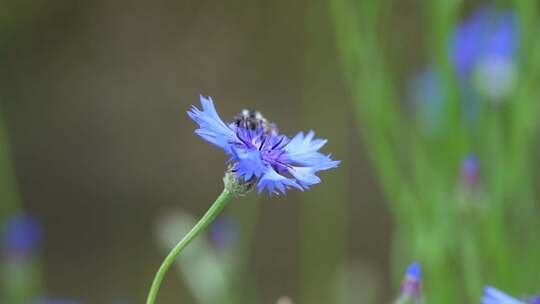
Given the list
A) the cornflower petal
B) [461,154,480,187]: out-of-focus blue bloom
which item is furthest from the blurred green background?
the cornflower petal

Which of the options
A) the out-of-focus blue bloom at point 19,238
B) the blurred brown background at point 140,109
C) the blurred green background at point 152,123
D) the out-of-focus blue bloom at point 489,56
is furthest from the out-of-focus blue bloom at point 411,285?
the blurred brown background at point 140,109

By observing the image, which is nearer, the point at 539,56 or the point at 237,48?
the point at 539,56

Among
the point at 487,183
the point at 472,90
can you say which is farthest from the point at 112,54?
the point at 487,183

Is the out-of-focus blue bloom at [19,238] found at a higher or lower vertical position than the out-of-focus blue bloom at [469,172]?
lower

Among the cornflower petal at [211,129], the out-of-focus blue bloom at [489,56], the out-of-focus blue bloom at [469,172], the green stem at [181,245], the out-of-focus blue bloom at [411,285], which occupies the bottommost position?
the green stem at [181,245]

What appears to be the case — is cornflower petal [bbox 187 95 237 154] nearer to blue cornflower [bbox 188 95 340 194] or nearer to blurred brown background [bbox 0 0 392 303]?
blue cornflower [bbox 188 95 340 194]

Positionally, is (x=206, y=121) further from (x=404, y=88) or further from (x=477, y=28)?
(x=404, y=88)

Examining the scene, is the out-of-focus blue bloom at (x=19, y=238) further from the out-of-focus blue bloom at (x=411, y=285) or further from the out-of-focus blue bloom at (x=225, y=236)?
the out-of-focus blue bloom at (x=411, y=285)
